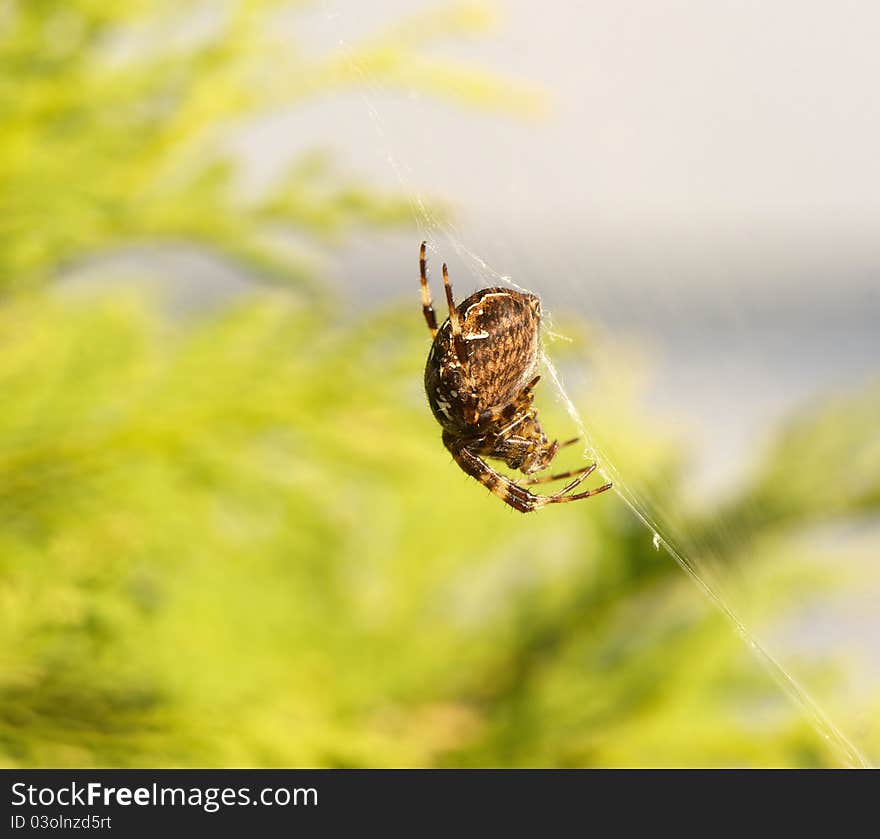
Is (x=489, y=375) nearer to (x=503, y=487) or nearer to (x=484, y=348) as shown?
(x=484, y=348)

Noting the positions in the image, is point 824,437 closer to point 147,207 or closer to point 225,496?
point 225,496

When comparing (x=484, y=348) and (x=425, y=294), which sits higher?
(x=425, y=294)

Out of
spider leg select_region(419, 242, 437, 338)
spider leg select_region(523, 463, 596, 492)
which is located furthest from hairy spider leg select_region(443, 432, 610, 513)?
spider leg select_region(419, 242, 437, 338)

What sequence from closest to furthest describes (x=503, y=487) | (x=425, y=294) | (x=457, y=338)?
(x=457, y=338)
(x=425, y=294)
(x=503, y=487)

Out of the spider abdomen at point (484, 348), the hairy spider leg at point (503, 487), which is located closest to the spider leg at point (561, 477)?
the hairy spider leg at point (503, 487)

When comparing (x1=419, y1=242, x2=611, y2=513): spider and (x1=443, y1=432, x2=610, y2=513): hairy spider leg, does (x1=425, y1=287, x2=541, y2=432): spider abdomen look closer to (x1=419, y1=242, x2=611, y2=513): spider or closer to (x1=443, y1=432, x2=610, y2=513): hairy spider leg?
(x1=419, y1=242, x2=611, y2=513): spider

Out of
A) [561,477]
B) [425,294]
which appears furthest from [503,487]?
[425,294]

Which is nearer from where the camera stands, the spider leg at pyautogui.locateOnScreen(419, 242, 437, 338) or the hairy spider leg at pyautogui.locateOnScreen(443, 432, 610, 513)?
the spider leg at pyautogui.locateOnScreen(419, 242, 437, 338)

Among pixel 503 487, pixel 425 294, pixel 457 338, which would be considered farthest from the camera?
pixel 503 487
